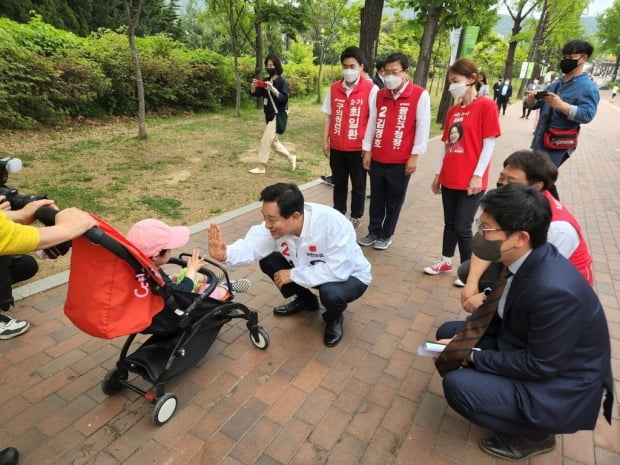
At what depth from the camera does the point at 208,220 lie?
4805 millimetres

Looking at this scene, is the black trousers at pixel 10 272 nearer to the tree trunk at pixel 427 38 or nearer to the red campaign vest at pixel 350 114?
the red campaign vest at pixel 350 114

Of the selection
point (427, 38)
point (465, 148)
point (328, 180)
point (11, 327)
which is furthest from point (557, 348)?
point (427, 38)

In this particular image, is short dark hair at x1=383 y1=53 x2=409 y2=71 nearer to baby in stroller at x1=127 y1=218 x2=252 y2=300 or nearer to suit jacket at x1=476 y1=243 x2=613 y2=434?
suit jacket at x1=476 y1=243 x2=613 y2=434

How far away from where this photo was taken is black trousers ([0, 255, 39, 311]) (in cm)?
259

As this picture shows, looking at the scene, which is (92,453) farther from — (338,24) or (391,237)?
(338,24)

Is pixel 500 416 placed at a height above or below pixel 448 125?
below

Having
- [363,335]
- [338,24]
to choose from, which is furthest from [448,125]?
[338,24]

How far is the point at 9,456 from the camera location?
1.85 meters

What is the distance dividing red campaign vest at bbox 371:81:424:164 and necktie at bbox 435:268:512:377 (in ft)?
6.98

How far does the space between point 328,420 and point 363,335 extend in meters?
0.84

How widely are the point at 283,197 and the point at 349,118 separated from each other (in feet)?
7.81

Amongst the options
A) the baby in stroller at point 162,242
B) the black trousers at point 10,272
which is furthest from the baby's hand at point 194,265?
the black trousers at point 10,272

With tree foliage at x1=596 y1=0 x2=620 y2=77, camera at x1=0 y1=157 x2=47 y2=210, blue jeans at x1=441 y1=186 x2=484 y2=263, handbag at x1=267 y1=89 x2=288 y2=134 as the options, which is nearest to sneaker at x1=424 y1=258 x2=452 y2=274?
blue jeans at x1=441 y1=186 x2=484 y2=263

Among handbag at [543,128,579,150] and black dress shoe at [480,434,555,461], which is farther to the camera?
handbag at [543,128,579,150]
